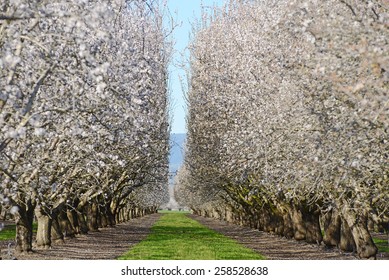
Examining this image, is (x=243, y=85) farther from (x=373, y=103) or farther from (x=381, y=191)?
(x=373, y=103)

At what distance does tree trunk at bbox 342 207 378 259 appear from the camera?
27.8m

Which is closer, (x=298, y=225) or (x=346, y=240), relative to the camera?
(x=346, y=240)

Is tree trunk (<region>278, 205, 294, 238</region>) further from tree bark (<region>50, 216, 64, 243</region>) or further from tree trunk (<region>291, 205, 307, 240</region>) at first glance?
tree bark (<region>50, 216, 64, 243</region>)

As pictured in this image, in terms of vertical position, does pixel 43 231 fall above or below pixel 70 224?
below

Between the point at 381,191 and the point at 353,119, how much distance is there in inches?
279

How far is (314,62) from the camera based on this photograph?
16375mm

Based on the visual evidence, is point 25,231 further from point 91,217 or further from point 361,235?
point 91,217

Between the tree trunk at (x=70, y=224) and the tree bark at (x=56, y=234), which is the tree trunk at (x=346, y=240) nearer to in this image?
the tree bark at (x=56, y=234)

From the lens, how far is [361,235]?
91.8 feet

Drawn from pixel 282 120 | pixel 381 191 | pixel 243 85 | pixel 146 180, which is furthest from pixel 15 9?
pixel 146 180

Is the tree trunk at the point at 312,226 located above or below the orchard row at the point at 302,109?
below

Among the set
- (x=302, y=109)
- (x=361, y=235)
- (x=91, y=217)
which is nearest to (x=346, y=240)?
(x=361, y=235)

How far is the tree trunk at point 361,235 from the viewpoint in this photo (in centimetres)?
2777

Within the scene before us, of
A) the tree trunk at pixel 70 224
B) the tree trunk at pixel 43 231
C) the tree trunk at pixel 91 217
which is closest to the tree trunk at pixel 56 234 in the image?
the tree trunk at pixel 70 224
